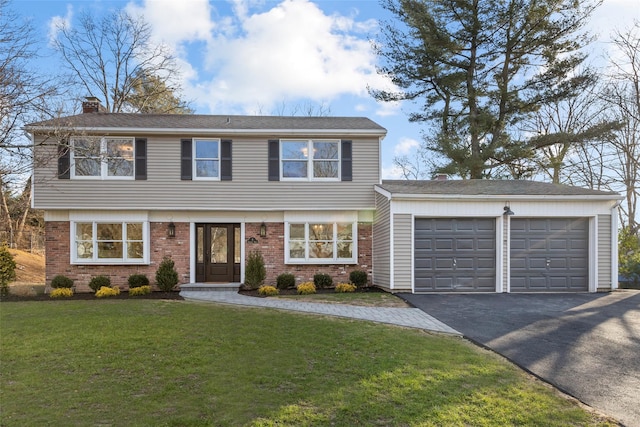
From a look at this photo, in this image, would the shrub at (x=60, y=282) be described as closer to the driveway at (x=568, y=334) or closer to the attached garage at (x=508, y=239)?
the attached garage at (x=508, y=239)

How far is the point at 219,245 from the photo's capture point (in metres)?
13.9

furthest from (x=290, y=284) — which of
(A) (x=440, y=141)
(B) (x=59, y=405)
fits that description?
(A) (x=440, y=141)

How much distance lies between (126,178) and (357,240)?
813 cm

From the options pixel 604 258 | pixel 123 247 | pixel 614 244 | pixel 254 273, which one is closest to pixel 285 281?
pixel 254 273

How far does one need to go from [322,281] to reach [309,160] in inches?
164

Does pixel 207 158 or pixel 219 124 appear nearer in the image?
pixel 207 158

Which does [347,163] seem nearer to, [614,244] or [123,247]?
[123,247]

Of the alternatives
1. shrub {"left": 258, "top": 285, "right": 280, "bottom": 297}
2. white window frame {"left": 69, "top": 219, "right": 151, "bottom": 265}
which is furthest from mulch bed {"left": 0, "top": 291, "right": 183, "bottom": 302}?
shrub {"left": 258, "top": 285, "right": 280, "bottom": 297}

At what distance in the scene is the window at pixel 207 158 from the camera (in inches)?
527

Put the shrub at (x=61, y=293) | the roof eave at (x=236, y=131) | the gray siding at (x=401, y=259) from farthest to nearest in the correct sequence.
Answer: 1. the roof eave at (x=236, y=131)
2. the gray siding at (x=401, y=259)
3. the shrub at (x=61, y=293)

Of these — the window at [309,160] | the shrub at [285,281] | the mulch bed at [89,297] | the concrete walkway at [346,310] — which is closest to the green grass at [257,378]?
the concrete walkway at [346,310]

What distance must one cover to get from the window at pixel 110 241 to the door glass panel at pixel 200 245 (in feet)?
5.41

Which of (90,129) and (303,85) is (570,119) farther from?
(90,129)

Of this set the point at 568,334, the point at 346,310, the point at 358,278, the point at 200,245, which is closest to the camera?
the point at 568,334
